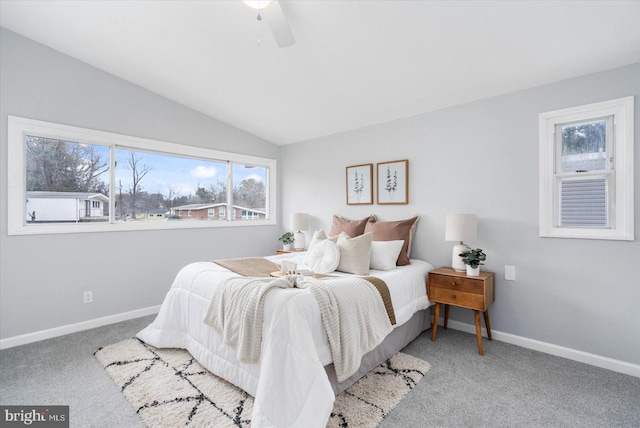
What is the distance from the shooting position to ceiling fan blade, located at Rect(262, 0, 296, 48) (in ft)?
6.33

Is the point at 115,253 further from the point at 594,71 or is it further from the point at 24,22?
the point at 594,71

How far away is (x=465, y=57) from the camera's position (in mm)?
2482

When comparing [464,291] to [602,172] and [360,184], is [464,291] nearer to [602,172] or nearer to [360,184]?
[602,172]

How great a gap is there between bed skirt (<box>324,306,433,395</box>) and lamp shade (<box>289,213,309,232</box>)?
6.81 ft

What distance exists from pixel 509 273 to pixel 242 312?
2.51 m

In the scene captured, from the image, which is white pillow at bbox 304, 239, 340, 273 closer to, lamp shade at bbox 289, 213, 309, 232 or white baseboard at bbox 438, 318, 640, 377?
lamp shade at bbox 289, 213, 309, 232

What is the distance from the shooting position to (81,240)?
3.22 metres

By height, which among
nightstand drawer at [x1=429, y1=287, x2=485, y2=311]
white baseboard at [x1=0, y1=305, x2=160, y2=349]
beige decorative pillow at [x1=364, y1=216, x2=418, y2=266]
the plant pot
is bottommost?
white baseboard at [x1=0, y1=305, x2=160, y2=349]

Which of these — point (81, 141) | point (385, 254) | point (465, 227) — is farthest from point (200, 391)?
point (81, 141)

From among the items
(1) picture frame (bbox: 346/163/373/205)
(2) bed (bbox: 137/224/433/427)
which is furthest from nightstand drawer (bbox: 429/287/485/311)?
(1) picture frame (bbox: 346/163/373/205)

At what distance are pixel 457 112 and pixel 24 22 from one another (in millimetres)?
4219

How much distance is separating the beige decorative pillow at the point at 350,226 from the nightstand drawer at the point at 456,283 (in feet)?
3.44
